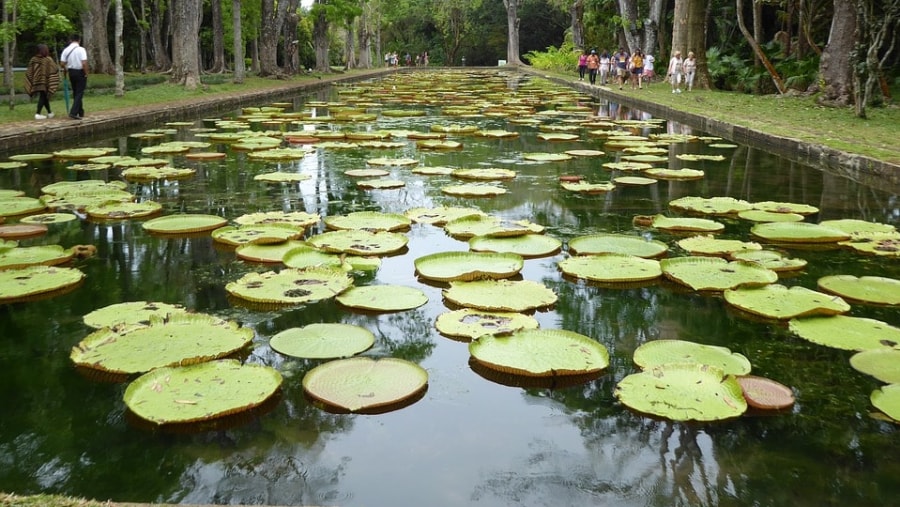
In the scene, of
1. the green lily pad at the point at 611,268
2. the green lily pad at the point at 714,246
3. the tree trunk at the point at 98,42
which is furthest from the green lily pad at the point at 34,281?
the tree trunk at the point at 98,42

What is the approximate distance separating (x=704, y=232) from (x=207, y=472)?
3.78 metres

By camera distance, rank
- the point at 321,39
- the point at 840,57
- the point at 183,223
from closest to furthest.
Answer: the point at 183,223
the point at 840,57
the point at 321,39

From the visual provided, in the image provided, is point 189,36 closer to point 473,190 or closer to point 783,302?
point 473,190

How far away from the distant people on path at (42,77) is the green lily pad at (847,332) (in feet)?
34.9

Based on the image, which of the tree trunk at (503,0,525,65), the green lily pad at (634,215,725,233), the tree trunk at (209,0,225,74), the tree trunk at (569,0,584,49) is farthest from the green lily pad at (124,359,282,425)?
the tree trunk at (503,0,525,65)

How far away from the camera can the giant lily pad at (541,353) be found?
277 cm

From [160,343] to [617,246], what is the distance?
8.99 ft

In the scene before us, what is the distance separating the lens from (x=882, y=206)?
570 cm

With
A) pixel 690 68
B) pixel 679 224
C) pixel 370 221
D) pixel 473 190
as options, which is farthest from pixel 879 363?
pixel 690 68

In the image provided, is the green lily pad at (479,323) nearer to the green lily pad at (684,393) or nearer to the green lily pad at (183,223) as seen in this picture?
the green lily pad at (684,393)

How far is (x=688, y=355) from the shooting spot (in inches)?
112

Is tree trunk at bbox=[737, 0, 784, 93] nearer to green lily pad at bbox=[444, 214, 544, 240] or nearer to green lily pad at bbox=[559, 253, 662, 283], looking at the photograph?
green lily pad at bbox=[444, 214, 544, 240]

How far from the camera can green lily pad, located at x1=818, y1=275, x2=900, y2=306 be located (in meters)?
3.51

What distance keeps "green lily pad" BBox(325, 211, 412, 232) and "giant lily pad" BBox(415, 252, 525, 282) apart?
891mm
